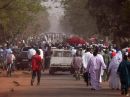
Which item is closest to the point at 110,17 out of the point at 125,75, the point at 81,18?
the point at 125,75

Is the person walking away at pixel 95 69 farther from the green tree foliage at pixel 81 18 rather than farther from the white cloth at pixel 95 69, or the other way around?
the green tree foliage at pixel 81 18

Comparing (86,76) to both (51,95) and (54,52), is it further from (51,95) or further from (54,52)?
(54,52)

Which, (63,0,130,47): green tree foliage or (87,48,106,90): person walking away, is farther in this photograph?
(63,0,130,47): green tree foliage

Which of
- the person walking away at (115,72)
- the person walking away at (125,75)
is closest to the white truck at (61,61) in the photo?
the person walking away at (115,72)

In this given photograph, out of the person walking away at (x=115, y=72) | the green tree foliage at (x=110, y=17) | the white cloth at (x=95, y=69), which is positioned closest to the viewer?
the white cloth at (x=95, y=69)

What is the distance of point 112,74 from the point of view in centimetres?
2805

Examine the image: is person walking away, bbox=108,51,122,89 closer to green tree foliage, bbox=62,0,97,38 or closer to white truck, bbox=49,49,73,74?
white truck, bbox=49,49,73,74

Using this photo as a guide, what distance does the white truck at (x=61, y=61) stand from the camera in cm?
4172

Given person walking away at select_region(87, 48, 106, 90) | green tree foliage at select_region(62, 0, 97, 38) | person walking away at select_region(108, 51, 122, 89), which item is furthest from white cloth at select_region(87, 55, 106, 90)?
green tree foliage at select_region(62, 0, 97, 38)

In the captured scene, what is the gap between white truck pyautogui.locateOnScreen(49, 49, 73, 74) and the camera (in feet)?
137

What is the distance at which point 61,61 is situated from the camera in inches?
1655

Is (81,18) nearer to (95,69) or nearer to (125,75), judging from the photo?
(95,69)

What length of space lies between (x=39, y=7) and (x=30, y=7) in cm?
70

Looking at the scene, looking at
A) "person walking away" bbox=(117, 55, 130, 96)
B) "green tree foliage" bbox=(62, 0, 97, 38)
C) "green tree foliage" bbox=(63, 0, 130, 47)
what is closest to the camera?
"person walking away" bbox=(117, 55, 130, 96)
